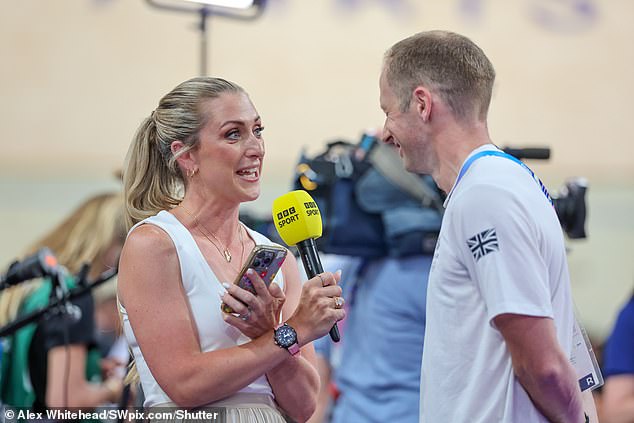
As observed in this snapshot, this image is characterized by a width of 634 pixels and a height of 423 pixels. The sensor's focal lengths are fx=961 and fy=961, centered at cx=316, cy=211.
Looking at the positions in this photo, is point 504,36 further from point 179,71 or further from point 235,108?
point 235,108

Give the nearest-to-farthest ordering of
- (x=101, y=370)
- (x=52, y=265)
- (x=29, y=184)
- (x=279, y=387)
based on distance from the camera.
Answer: (x=279, y=387), (x=52, y=265), (x=101, y=370), (x=29, y=184)

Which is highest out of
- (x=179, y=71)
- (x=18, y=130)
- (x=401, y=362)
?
(x=179, y=71)

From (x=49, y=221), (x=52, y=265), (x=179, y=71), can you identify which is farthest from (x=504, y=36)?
(x=52, y=265)

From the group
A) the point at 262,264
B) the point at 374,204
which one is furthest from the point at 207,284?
the point at 374,204

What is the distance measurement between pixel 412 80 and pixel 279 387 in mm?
721

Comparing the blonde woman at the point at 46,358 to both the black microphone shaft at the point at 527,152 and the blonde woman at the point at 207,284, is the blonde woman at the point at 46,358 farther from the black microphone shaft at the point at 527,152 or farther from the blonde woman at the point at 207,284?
the black microphone shaft at the point at 527,152

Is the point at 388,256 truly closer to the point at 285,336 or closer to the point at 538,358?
the point at 285,336

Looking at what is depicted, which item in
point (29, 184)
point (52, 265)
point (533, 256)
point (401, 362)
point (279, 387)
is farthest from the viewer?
point (29, 184)

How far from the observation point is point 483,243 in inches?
71.8

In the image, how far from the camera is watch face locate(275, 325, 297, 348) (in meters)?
1.96

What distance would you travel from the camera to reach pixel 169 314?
1.95 meters

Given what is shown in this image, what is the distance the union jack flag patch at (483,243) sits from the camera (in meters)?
1.81

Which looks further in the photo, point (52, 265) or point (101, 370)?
point (101, 370)

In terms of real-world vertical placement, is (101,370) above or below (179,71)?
below
